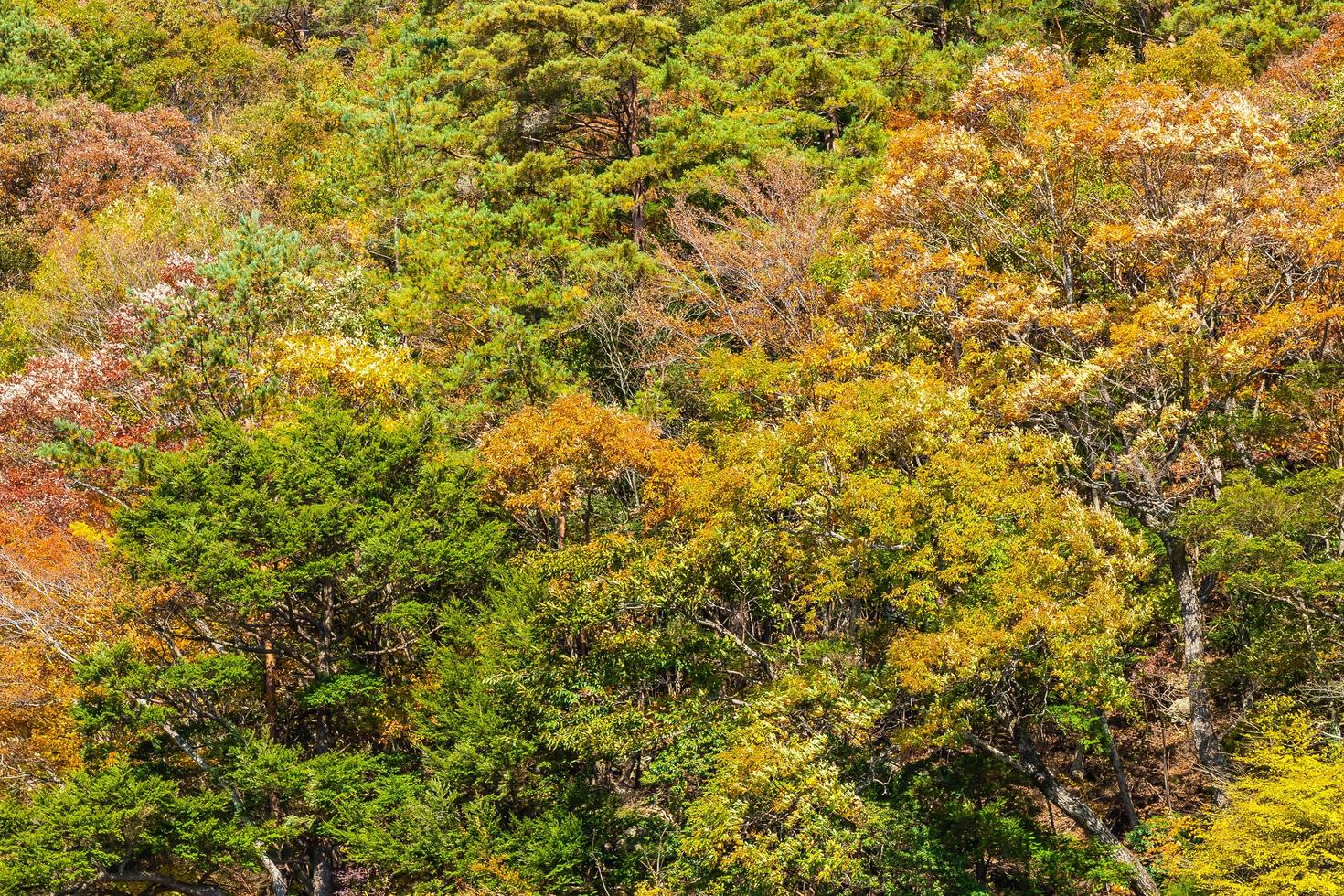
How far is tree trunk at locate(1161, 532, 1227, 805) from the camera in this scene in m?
18.1

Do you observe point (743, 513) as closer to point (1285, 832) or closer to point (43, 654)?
point (1285, 832)

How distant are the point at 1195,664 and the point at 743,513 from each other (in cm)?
811

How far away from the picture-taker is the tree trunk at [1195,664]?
18.1 metres

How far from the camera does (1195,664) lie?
18281 millimetres

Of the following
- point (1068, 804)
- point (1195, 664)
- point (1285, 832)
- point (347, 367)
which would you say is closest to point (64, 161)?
point (347, 367)

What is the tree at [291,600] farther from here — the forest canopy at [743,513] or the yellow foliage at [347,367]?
the yellow foliage at [347,367]

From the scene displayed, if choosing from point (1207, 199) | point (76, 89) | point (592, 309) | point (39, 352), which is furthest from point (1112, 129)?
point (76, 89)

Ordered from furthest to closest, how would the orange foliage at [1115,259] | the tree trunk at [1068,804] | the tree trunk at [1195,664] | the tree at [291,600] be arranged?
the tree at [291,600] → the orange foliage at [1115,259] → the tree trunk at [1195,664] → the tree trunk at [1068,804]

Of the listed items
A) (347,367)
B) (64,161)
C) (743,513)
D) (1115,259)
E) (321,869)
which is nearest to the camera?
(743,513)

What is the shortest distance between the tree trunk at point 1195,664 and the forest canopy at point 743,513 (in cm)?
8

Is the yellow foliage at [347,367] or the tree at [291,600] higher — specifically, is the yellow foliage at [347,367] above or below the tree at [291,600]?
above

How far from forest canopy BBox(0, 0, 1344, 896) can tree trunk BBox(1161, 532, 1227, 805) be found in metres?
0.08

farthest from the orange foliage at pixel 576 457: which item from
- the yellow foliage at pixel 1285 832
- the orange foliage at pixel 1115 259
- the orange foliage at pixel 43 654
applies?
the yellow foliage at pixel 1285 832

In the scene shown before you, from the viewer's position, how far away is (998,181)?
2352 centimetres
